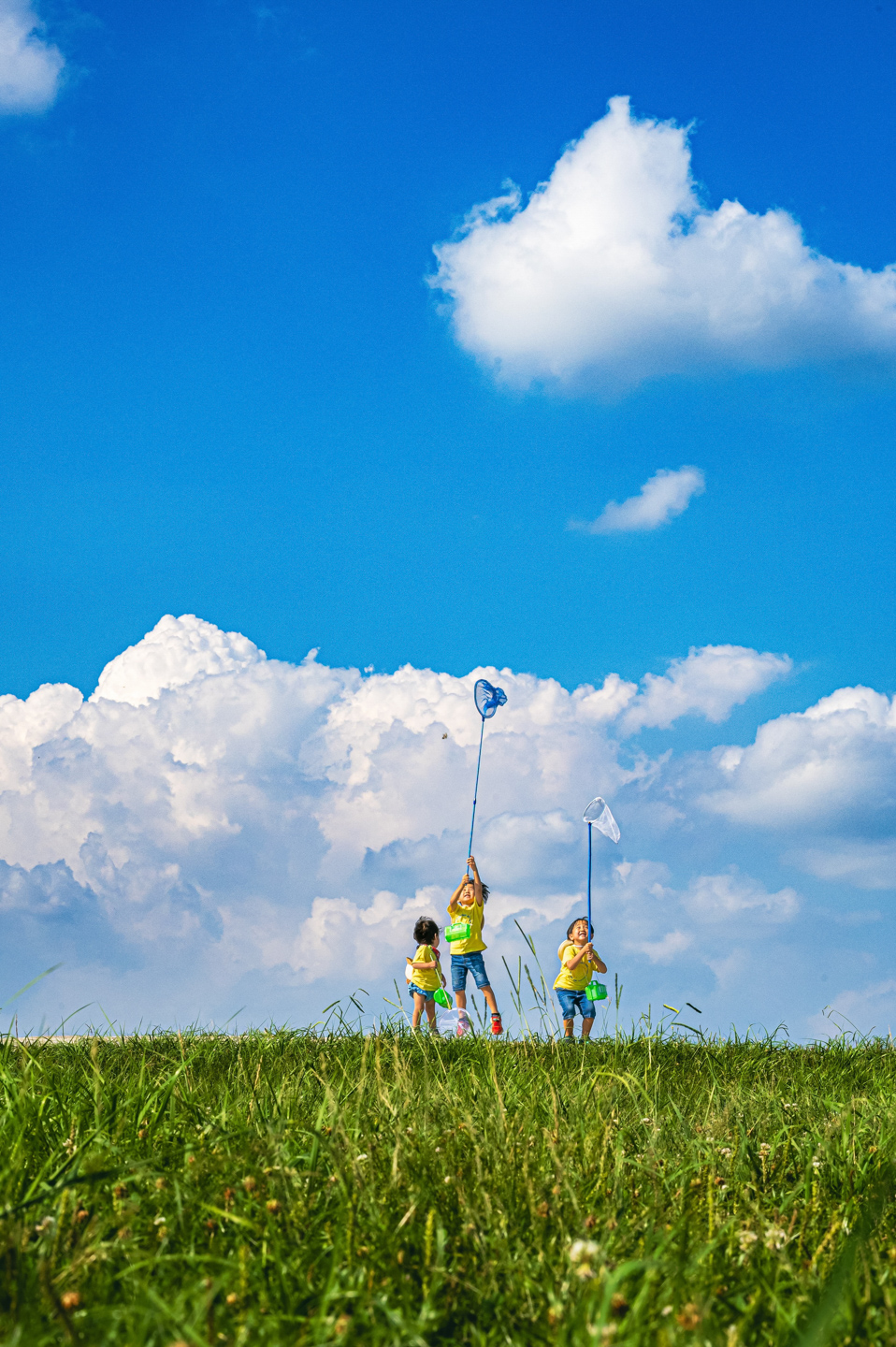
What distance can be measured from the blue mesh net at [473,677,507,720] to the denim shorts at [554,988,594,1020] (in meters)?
3.73

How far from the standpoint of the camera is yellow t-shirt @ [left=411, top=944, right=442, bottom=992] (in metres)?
13.6

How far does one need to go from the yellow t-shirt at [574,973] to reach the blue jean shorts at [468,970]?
98 cm

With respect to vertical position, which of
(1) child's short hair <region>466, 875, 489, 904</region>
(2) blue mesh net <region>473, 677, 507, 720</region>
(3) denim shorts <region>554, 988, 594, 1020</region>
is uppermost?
(2) blue mesh net <region>473, 677, 507, 720</region>

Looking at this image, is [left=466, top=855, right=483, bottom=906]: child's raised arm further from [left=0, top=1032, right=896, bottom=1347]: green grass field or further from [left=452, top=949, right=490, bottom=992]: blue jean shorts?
[left=0, top=1032, right=896, bottom=1347]: green grass field

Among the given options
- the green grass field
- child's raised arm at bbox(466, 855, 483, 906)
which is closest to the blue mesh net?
child's raised arm at bbox(466, 855, 483, 906)

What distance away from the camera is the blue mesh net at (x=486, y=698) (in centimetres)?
1420

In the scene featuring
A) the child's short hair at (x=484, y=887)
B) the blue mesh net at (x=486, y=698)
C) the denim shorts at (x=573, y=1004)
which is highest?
the blue mesh net at (x=486, y=698)

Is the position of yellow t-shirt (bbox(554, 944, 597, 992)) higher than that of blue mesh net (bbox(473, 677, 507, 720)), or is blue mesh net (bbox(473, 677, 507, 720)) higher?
blue mesh net (bbox(473, 677, 507, 720))

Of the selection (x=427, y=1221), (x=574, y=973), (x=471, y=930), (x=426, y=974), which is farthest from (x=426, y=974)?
(x=427, y=1221)

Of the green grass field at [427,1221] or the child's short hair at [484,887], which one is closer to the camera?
the green grass field at [427,1221]

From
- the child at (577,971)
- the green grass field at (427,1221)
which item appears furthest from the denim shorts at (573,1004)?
the green grass field at (427,1221)

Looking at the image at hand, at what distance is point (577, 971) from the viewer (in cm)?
1337

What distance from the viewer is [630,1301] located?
2535 millimetres

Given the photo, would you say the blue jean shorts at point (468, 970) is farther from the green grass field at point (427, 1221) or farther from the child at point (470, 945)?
the green grass field at point (427, 1221)
